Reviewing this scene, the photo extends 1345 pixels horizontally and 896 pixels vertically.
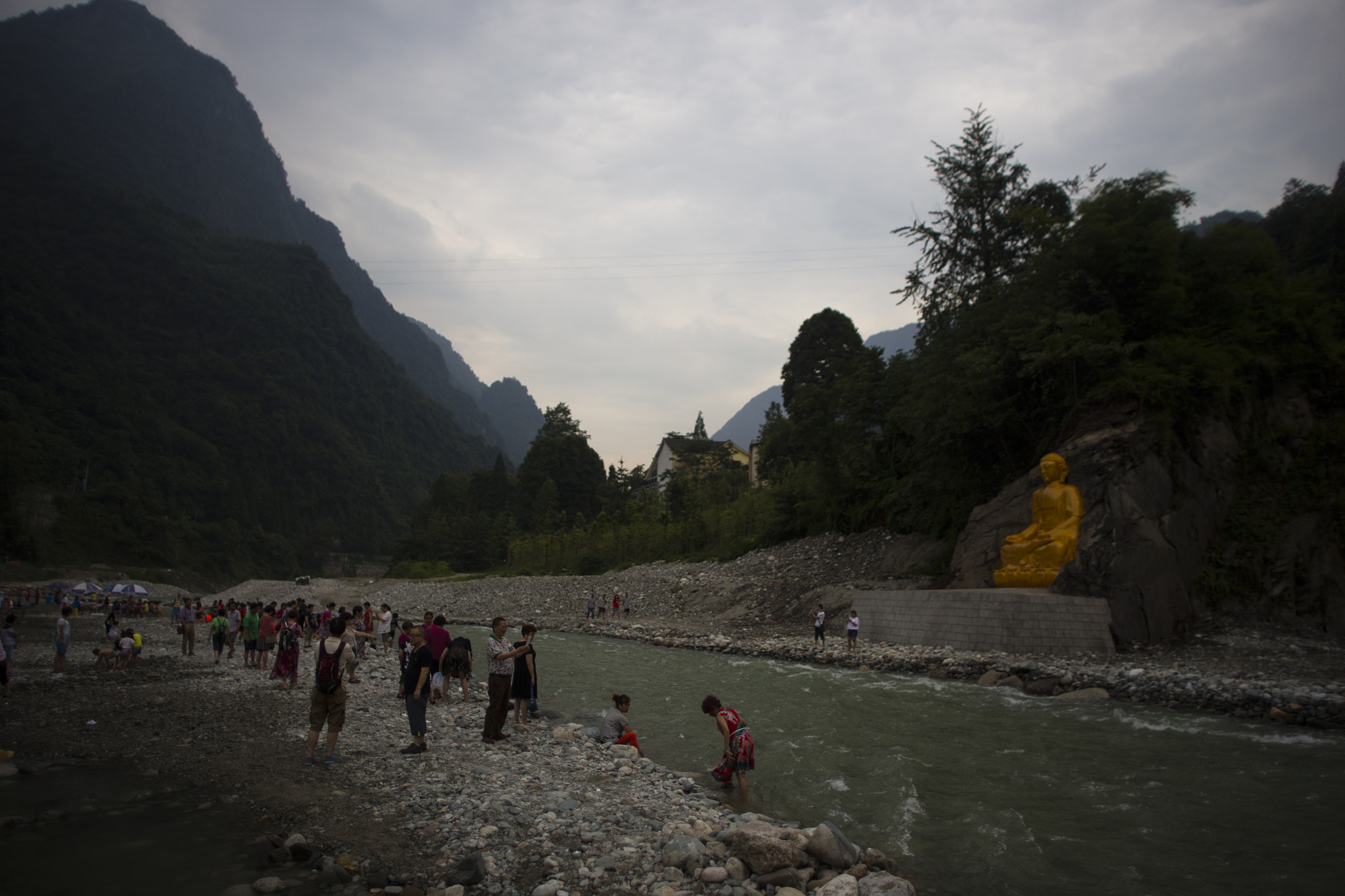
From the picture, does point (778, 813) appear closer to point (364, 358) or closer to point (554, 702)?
point (554, 702)

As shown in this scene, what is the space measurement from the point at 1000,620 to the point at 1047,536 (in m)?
2.60

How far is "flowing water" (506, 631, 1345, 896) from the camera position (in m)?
6.07

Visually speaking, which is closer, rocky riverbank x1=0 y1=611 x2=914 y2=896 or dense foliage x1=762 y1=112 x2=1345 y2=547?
rocky riverbank x1=0 y1=611 x2=914 y2=896

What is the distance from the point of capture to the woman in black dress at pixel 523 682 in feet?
32.5

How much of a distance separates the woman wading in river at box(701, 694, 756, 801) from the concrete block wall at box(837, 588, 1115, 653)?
10.0 meters

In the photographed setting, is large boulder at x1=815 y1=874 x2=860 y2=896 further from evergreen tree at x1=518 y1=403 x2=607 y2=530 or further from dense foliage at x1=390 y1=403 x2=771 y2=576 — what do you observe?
evergreen tree at x1=518 y1=403 x2=607 y2=530

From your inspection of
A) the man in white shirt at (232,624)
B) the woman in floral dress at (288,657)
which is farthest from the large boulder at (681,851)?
the man in white shirt at (232,624)

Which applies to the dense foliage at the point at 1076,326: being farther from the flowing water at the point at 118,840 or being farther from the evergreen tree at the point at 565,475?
the evergreen tree at the point at 565,475

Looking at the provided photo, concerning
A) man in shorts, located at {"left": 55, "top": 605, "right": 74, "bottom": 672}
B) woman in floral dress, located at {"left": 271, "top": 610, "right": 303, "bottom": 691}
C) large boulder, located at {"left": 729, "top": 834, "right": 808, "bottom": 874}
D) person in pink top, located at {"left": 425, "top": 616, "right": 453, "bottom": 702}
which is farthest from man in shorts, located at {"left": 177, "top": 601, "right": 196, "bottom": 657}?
large boulder, located at {"left": 729, "top": 834, "right": 808, "bottom": 874}

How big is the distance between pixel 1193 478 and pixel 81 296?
6346 inches

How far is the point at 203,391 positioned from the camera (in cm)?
12169

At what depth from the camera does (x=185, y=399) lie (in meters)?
119

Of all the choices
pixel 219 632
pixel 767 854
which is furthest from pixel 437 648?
pixel 219 632

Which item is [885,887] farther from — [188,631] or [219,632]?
[188,631]
